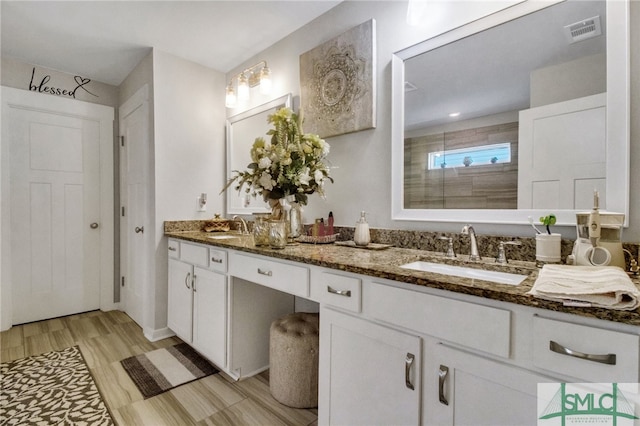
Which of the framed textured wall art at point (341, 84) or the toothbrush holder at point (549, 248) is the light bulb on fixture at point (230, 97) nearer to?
the framed textured wall art at point (341, 84)

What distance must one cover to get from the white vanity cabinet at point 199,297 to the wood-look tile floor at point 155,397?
191 millimetres

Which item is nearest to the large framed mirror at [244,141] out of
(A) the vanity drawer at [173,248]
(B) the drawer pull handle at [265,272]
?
(A) the vanity drawer at [173,248]

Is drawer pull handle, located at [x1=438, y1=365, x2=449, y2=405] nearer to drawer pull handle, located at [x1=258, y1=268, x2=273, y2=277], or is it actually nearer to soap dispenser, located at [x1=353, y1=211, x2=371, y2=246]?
soap dispenser, located at [x1=353, y1=211, x2=371, y2=246]

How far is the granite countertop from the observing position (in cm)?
71

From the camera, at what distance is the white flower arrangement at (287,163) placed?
5.47ft

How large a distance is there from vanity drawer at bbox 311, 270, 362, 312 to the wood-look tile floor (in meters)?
0.75

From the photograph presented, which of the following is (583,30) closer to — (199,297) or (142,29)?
(199,297)

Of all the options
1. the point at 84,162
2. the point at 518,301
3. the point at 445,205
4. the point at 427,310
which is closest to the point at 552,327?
the point at 518,301

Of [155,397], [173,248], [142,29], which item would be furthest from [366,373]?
[142,29]

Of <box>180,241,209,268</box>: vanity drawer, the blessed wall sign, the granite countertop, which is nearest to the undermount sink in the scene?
the granite countertop

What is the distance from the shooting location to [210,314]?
195cm

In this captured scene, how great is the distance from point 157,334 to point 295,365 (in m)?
1.53

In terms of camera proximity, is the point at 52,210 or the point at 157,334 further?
the point at 52,210

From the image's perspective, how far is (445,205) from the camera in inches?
58.6
